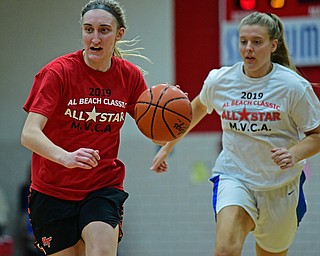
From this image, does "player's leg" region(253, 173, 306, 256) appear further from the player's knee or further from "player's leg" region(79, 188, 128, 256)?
"player's leg" region(79, 188, 128, 256)

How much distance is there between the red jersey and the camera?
3756 mm

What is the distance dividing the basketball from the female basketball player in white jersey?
1.63 feet

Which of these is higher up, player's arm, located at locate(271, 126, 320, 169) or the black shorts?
player's arm, located at locate(271, 126, 320, 169)

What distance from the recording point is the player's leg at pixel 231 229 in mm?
3933

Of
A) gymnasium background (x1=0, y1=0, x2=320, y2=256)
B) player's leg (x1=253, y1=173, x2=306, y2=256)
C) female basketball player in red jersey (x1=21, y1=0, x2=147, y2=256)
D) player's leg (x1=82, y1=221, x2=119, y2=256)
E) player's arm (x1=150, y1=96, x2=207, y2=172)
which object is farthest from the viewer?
gymnasium background (x1=0, y1=0, x2=320, y2=256)

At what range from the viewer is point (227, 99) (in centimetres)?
435

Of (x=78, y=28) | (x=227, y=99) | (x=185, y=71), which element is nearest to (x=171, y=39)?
(x=185, y=71)

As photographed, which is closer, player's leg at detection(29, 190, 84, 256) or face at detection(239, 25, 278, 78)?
player's leg at detection(29, 190, 84, 256)

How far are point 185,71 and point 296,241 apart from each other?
2339 mm

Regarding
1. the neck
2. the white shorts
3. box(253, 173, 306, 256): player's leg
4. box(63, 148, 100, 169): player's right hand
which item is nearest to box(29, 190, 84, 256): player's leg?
box(63, 148, 100, 169): player's right hand

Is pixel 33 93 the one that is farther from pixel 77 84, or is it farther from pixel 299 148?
pixel 299 148

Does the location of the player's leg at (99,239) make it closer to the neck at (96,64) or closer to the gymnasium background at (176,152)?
the neck at (96,64)

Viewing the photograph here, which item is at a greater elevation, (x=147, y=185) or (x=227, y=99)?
(x=227, y=99)

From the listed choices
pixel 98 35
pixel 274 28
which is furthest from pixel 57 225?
pixel 274 28
